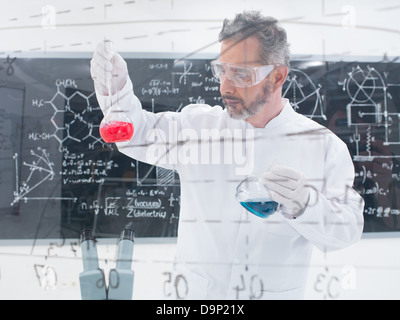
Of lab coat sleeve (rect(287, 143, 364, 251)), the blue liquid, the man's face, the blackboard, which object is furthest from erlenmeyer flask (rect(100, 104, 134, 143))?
lab coat sleeve (rect(287, 143, 364, 251))

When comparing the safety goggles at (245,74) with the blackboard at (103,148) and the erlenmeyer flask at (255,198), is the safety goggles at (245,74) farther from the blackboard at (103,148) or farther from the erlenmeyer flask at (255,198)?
the erlenmeyer flask at (255,198)

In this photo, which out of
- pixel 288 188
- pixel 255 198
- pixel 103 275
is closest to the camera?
pixel 288 188

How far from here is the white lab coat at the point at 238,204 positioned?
3.67ft

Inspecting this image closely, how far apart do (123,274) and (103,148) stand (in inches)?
19.9

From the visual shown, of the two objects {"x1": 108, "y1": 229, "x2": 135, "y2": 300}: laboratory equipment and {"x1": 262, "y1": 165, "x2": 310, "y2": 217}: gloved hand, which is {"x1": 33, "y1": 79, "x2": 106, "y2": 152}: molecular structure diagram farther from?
{"x1": 262, "y1": 165, "x2": 310, "y2": 217}: gloved hand

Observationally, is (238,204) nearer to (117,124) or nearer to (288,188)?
(288,188)

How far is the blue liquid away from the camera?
40.8 inches

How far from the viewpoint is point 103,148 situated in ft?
4.16

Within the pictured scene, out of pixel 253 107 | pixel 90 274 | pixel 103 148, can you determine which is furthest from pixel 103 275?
pixel 253 107

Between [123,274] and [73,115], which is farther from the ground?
[73,115]

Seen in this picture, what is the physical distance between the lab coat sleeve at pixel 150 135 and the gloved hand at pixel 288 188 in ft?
1.28

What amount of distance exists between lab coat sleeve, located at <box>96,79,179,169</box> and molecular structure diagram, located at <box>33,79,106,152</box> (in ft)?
0.52
